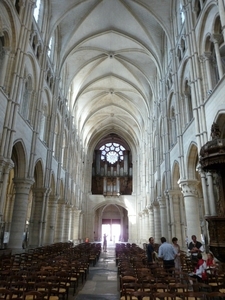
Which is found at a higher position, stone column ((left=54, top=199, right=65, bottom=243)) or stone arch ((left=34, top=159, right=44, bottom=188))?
stone arch ((left=34, top=159, right=44, bottom=188))

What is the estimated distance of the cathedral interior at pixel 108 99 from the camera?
1263cm

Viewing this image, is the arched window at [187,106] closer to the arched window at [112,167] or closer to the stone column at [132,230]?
the arched window at [112,167]

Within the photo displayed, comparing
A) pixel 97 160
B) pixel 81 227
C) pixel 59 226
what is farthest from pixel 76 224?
pixel 97 160

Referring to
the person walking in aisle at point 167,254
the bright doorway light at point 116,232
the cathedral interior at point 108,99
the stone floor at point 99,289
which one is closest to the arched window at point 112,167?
the cathedral interior at point 108,99

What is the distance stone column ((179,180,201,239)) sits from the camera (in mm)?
14474

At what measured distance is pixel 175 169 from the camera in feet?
62.0

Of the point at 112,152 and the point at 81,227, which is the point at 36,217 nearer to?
the point at 81,227

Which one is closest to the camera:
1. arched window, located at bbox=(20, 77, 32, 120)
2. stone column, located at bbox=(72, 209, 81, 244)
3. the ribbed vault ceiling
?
arched window, located at bbox=(20, 77, 32, 120)

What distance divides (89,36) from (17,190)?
16.3 m

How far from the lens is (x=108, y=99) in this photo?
122 feet

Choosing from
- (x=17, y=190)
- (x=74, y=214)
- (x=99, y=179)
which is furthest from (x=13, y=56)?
(x=99, y=179)

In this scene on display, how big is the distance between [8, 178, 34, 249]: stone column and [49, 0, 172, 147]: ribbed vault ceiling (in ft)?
41.2

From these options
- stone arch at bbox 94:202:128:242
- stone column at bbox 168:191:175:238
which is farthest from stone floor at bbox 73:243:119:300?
stone arch at bbox 94:202:128:242

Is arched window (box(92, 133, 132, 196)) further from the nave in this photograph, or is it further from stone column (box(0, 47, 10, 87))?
the nave
